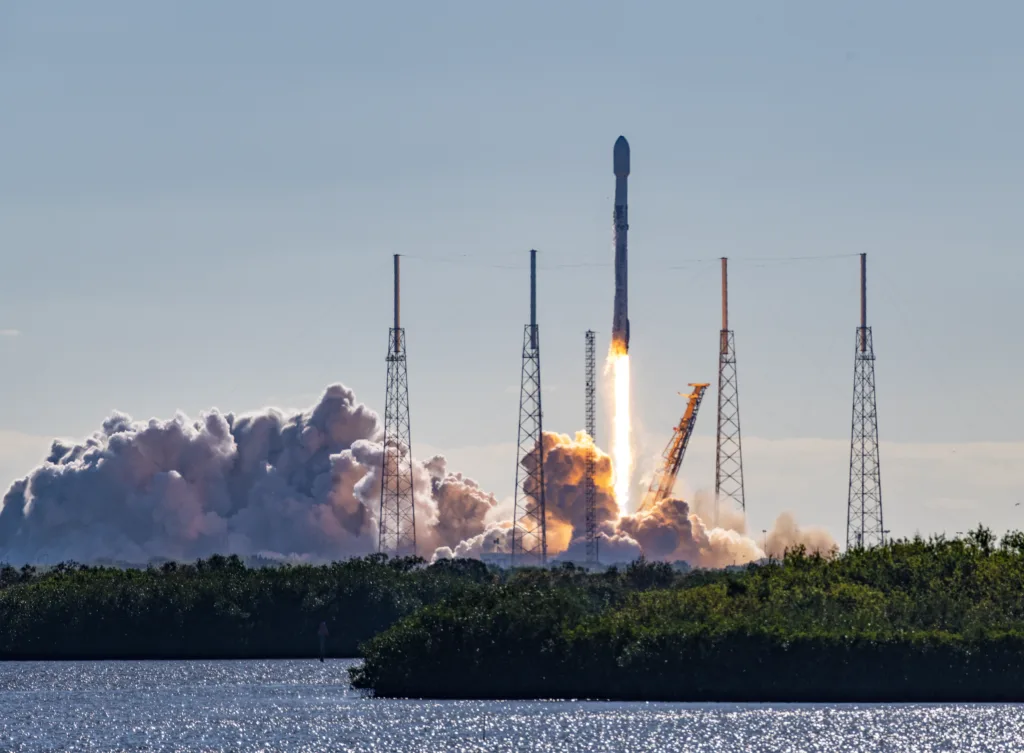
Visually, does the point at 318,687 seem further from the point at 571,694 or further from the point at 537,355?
the point at 537,355

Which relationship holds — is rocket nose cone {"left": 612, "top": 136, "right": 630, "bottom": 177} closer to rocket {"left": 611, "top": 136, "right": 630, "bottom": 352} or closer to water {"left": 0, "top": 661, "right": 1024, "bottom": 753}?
rocket {"left": 611, "top": 136, "right": 630, "bottom": 352}

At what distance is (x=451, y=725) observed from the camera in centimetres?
8988

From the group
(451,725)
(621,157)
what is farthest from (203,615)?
(621,157)

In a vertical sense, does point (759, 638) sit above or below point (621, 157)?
below

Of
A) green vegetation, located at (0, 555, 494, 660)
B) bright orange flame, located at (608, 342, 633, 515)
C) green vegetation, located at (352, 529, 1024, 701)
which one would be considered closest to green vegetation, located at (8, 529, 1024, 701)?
green vegetation, located at (352, 529, 1024, 701)

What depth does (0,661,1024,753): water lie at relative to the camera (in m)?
83.4

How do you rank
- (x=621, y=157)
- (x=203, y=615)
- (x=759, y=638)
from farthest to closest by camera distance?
(x=621, y=157) → (x=203, y=615) → (x=759, y=638)

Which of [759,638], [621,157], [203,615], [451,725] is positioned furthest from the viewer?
[621,157]

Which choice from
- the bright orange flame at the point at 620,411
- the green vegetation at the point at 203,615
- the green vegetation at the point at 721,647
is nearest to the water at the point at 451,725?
the green vegetation at the point at 721,647

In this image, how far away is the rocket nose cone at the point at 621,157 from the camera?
16825 cm

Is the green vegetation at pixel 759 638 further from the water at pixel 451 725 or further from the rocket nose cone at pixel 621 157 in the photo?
the rocket nose cone at pixel 621 157

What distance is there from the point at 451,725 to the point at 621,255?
85.2 meters

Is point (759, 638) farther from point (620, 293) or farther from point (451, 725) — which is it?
point (620, 293)

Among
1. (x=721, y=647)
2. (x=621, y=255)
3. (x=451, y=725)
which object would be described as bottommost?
(x=451, y=725)
